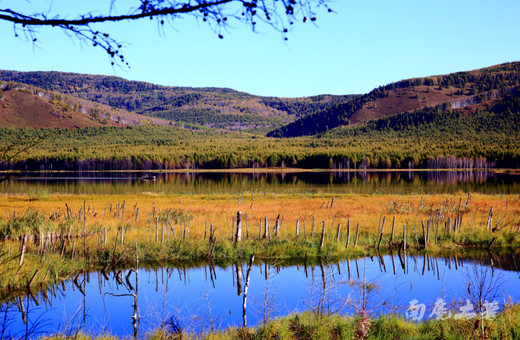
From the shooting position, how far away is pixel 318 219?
3312cm

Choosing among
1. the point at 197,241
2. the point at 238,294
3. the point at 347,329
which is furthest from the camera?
the point at 197,241

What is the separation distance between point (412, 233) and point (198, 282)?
13.6m

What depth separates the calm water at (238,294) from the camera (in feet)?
46.2

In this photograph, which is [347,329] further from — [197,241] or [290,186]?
[290,186]

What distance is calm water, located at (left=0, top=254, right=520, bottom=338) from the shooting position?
14.1 m

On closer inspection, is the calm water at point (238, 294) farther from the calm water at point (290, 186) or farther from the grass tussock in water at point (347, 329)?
the calm water at point (290, 186)

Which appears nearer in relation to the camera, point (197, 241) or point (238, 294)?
point (238, 294)

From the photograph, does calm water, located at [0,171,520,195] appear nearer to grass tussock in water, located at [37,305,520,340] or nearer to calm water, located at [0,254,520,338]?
calm water, located at [0,254,520,338]

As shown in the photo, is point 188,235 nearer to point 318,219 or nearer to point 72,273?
point 72,273

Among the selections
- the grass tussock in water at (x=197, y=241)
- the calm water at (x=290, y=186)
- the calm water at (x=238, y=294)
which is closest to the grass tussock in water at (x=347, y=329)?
the calm water at (x=238, y=294)

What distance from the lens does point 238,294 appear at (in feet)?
59.3

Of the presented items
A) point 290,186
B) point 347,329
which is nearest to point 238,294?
point 347,329

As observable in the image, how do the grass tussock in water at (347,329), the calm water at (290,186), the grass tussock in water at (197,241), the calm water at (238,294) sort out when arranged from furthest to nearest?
the calm water at (290,186) → the grass tussock in water at (197,241) → the calm water at (238,294) → the grass tussock in water at (347,329)

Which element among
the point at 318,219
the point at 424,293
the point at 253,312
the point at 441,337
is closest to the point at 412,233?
the point at 318,219
